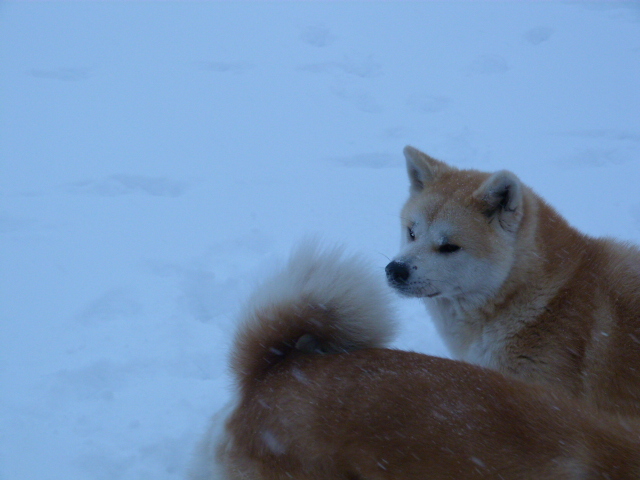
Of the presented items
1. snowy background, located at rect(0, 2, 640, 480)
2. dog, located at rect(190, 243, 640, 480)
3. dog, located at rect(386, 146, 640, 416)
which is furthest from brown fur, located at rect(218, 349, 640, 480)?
dog, located at rect(386, 146, 640, 416)

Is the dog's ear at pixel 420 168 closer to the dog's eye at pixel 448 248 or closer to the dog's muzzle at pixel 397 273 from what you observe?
the dog's eye at pixel 448 248

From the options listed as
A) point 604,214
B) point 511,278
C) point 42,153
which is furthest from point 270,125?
point 511,278

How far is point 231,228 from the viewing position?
4691mm

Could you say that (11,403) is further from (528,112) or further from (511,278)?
(528,112)

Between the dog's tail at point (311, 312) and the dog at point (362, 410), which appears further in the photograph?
the dog's tail at point (311, 312)

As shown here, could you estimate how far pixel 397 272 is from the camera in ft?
9.74

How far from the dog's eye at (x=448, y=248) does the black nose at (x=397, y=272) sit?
0.21 metres

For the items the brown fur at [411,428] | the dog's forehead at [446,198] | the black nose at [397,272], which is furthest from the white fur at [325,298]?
the dog's forehead at [446,198]

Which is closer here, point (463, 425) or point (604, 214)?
point (463, 425)

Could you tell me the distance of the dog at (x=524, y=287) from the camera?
259 centimetres

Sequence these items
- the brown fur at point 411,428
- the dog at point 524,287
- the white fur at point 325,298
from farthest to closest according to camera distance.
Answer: the dog at point 524,287 < the white fur at point 325,298 < the brown fur at point 411,428

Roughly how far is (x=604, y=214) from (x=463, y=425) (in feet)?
12.8

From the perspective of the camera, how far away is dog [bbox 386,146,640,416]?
2594mm

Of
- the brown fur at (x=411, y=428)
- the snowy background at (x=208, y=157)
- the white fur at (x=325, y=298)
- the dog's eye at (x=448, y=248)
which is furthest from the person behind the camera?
the snowy background at (x=208, y=157)
